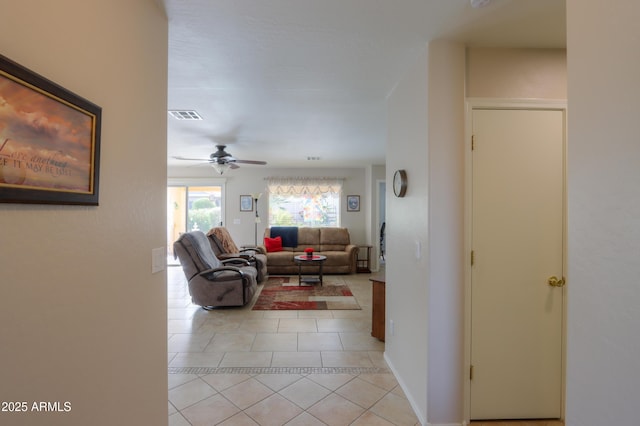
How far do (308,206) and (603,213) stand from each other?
646 centimetres

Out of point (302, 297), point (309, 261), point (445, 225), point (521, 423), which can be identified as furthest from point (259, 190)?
point (521, 423)

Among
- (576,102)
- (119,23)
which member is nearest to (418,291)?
(576,102)

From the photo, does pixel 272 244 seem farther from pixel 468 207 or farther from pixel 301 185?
pixel 468 207

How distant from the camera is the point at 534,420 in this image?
189cm

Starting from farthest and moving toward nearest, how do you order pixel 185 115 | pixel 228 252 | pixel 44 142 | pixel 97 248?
pixel 228 252 → pixel 185 115 → pixel 97 248 → pixel 44 142

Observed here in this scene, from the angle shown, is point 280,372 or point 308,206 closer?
point 280,372

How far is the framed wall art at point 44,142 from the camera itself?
0.70m

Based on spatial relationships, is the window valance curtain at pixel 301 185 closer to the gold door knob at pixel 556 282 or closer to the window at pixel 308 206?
the window at pixel 308 206

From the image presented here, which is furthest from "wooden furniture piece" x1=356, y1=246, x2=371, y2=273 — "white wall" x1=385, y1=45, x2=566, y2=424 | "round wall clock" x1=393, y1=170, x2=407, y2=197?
"white wall" x1=385, y1=45, x2=566, y2=424

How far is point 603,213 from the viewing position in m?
0.86

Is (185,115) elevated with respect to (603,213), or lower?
elevated

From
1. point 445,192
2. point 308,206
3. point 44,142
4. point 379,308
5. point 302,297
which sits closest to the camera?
point 44,142

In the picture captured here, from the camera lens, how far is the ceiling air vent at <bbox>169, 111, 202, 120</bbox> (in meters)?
3.11

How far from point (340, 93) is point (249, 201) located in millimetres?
4989
